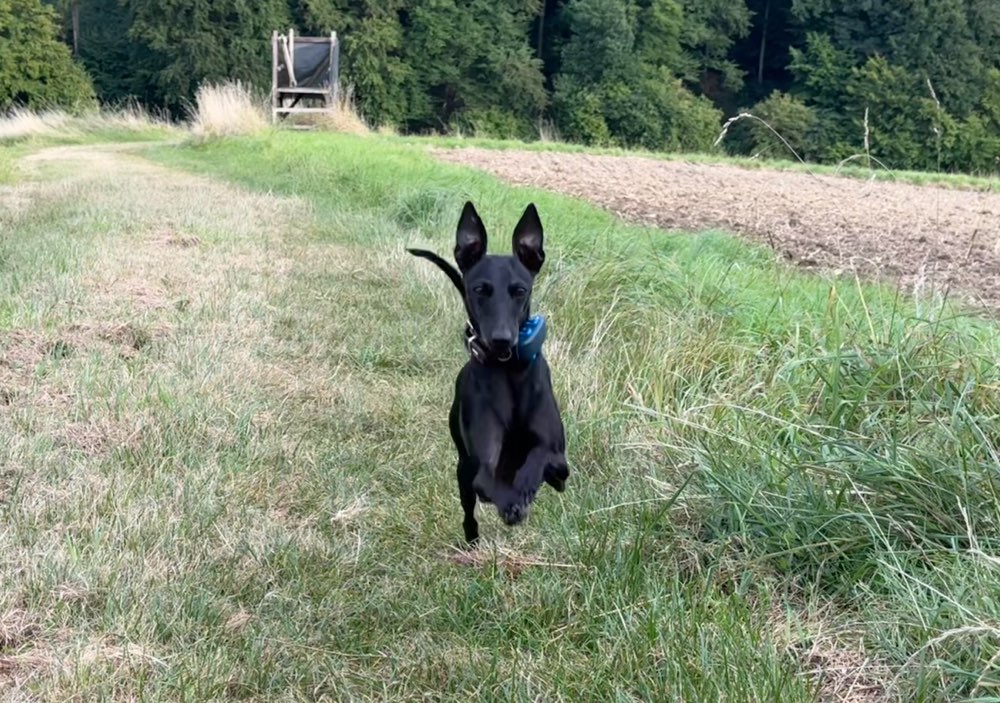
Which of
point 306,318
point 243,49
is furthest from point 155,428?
point 243,49

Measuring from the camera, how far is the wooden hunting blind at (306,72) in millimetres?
21438

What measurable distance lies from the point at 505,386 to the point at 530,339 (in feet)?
0.40

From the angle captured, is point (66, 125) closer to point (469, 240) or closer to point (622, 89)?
point (622, 89)

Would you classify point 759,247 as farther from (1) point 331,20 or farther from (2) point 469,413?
(1) point 331,20

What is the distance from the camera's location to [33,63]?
29812 mm

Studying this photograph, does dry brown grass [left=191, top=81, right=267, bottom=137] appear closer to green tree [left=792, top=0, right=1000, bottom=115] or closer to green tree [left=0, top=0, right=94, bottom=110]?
green tree [left=0, top=0, right=94, bottom=110]

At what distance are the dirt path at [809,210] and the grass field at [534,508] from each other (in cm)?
79

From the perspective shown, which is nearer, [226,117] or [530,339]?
[530,339]

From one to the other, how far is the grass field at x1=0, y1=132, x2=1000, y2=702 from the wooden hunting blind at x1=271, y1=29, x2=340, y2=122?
17.6 meters

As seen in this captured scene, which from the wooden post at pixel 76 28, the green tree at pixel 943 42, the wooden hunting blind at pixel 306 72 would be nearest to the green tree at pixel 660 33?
the green tree at pixel 943 42

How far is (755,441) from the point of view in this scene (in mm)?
2641

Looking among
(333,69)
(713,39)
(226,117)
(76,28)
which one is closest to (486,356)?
(226,117)

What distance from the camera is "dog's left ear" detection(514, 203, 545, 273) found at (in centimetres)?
224

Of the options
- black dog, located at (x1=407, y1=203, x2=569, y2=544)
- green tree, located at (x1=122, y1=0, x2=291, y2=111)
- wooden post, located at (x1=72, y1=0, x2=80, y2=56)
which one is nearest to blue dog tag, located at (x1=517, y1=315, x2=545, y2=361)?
black dog, located at (x1=407, y1=203, x2=569, y2=544)
